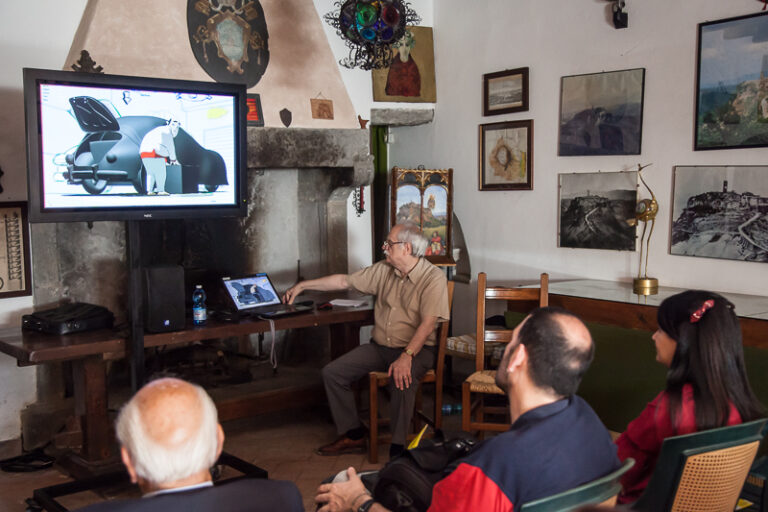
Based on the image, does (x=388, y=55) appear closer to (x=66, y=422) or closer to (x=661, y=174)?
(x=661, y=174)

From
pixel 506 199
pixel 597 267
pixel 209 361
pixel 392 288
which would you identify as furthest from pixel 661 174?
pixel 209 361

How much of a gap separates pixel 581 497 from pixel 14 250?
135 inches

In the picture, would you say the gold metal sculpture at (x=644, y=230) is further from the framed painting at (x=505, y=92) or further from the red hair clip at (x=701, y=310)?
the red hair clip at (x=701, y=310)

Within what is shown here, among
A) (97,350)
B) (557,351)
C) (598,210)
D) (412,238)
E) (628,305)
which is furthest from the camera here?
(598,210)

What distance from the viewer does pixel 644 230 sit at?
435 cm

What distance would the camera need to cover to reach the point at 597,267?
4629 millimetres

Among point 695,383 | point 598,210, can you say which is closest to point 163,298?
point 695,383

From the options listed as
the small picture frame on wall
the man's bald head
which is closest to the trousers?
the small picture frame on wall

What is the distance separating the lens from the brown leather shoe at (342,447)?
4031 millimetres

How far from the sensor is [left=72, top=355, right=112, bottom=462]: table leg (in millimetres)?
3590

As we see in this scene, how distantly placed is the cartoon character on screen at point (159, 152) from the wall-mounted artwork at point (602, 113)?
245cm

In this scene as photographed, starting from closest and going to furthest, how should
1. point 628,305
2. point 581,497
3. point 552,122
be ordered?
point 581,497 → point 628,305 → point 552,122

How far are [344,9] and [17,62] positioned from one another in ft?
5.96

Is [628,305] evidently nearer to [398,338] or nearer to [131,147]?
[398,338]
